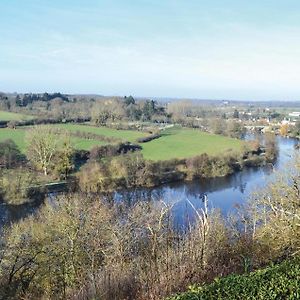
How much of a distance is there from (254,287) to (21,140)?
43.4 m

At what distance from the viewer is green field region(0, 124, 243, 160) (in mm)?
45375

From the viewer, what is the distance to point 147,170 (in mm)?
36844

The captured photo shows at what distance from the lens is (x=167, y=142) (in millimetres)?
52094

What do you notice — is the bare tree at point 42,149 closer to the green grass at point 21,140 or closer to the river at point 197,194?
the green grass at point 21,140

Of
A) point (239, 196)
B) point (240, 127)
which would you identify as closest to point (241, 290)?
point (239, 196)

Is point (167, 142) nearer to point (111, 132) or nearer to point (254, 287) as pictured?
point (111, 132)

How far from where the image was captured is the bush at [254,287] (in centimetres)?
586

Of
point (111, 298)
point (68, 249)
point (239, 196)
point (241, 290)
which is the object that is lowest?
point (239, 196)

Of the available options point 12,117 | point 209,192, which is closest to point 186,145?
point 209,192

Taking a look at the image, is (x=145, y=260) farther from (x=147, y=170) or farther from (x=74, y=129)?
(x=74, y=129)

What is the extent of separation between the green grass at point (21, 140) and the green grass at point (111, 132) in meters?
3.71

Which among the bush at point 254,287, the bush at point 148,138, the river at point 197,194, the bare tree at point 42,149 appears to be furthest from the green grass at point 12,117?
the bush at point 254,287

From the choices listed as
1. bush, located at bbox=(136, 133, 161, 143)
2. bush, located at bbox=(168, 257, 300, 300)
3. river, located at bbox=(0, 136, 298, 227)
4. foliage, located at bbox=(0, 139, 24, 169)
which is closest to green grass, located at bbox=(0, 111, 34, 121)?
bush, located at bbox=(136, 133, 161, 143)

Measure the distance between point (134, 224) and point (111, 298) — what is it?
9758 mm
